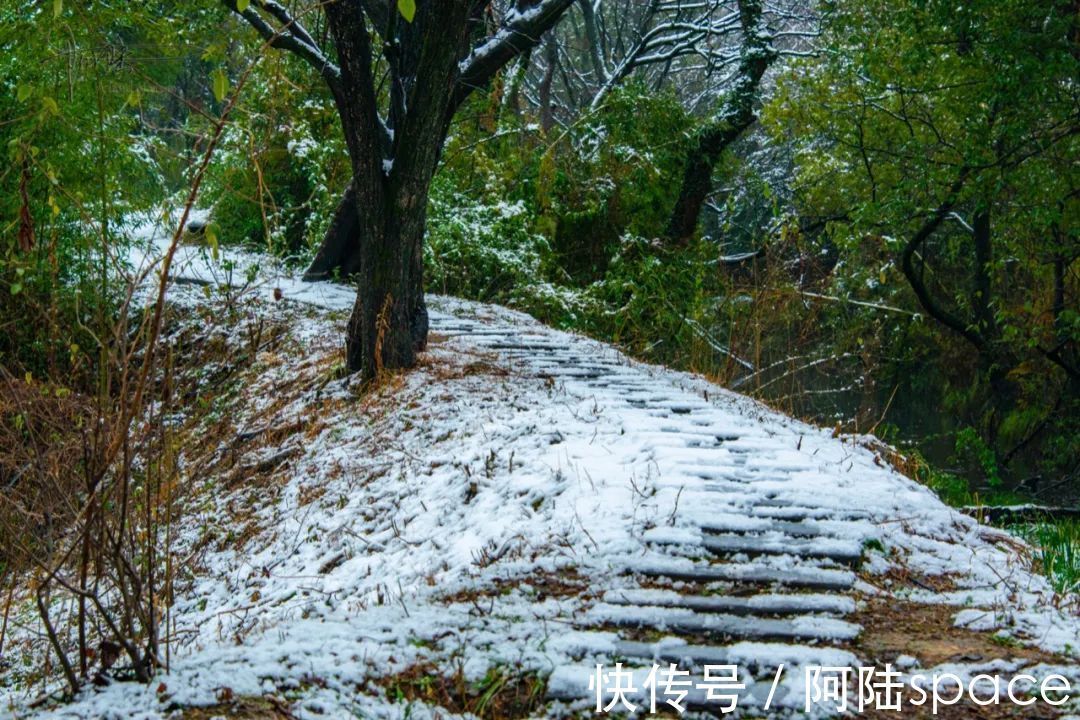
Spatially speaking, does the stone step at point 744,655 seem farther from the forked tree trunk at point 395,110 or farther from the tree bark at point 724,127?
the tree bark at point 724,127

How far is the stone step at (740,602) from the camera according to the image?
373cm

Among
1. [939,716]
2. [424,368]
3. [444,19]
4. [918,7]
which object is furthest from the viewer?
[918,7]

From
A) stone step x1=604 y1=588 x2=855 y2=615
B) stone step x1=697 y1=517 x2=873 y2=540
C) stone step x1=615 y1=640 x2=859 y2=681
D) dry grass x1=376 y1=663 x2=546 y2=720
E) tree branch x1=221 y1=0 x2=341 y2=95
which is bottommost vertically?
dry grass x1=376 y1=663 x2=546 y2=720

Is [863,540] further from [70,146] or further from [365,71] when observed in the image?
[70,146]

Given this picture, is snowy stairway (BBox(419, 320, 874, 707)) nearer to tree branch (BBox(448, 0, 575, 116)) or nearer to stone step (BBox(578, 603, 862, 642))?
stone step (BBox(578, 603, 862, 642))

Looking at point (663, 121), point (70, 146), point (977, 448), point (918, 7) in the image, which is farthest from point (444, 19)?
point (977, 448)

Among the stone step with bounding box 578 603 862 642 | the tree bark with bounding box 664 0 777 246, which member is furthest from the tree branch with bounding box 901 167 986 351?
the stone step with bounding box 578 603 862 642

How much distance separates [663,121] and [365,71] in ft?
25.6

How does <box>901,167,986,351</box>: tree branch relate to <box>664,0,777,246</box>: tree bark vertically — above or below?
below

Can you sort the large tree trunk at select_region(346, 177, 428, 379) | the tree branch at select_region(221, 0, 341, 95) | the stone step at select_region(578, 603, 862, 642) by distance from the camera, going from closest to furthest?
the stone step at select_region(578, 603, 862, 642)
the tree branch at select_region(221, 0, 341, 95)
the large tree trunk at select_region(346, 177, 428, 379)

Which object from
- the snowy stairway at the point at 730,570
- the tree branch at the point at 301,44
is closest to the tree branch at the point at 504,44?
the tree branch at the point at 301,44

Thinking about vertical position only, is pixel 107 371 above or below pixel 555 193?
below

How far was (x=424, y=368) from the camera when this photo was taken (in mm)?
7375

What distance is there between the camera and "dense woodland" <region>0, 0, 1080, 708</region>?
7.00 metres
